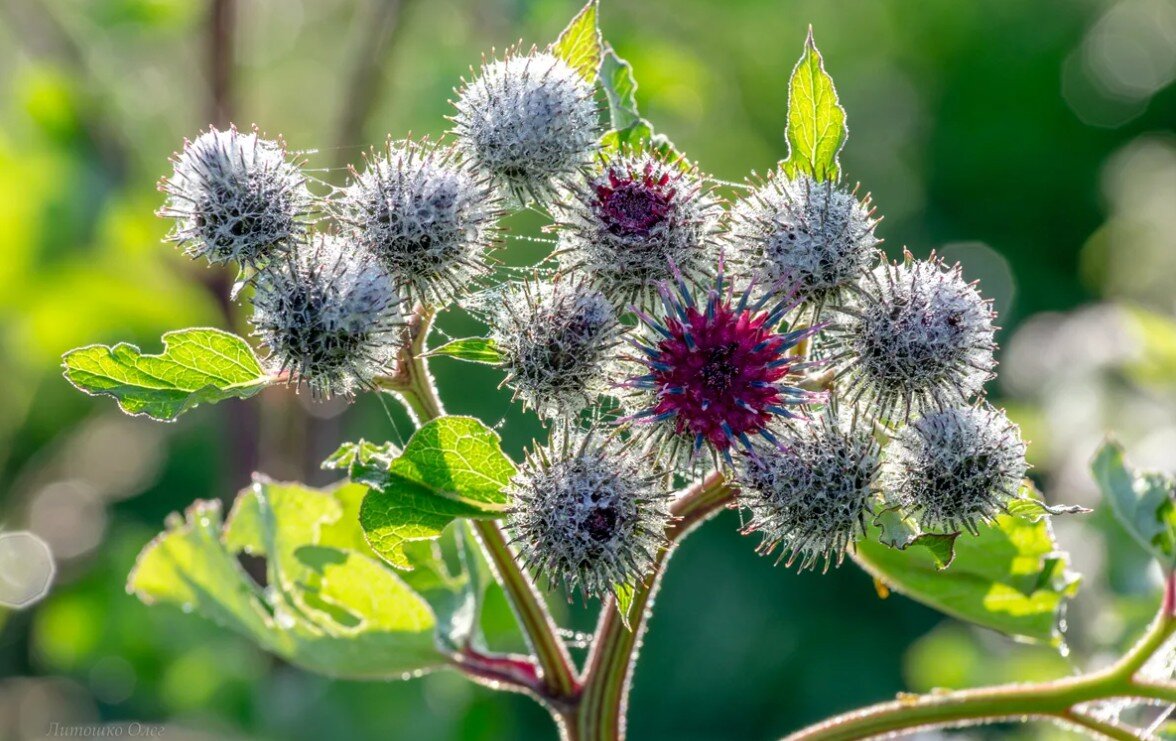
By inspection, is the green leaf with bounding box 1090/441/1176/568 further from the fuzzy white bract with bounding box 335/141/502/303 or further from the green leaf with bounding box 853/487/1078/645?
the fuzzy white bract with bounding box 335/141/502/303

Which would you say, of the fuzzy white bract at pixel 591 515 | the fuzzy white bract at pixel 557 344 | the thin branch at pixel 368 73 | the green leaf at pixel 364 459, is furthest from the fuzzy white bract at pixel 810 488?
the thin branch at pixel 368 73

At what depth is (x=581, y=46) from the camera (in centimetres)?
236

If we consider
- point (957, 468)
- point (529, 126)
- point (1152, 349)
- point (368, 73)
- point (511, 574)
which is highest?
point (368, 73)

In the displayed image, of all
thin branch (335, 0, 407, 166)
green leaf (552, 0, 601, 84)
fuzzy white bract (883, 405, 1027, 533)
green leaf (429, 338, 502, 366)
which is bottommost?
fuzzy white bract (883, 405, 1027, 533)

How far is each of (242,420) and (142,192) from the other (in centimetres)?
124

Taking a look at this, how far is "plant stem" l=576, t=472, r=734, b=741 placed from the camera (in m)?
2.07

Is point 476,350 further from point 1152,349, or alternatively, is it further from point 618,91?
point 1152,349

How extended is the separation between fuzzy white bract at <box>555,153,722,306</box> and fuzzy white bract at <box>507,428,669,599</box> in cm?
30

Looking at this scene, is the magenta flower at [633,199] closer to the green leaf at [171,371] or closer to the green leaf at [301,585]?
the green leaf at [171,371]

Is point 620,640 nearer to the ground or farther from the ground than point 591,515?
nearer to the ground

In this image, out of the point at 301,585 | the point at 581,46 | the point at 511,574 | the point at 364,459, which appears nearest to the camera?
the point at 364,459

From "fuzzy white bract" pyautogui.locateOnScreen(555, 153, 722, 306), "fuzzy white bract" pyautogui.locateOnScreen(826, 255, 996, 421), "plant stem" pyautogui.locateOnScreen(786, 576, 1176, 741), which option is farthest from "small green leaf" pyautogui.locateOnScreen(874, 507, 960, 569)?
"fuzzy white bract" pyautogui.locateOnScreen(555, 153, 722, 306)

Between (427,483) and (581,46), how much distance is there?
100 centimetres

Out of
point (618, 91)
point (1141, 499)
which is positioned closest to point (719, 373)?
point (618, 91)
